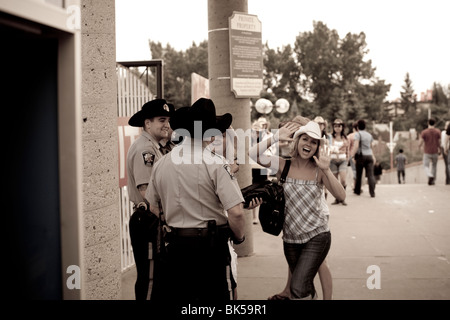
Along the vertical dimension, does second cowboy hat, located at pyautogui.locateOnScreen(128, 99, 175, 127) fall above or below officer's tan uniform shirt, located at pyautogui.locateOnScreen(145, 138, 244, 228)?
above

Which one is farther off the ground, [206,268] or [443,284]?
[206,268]

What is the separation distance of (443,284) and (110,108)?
13.1 ft

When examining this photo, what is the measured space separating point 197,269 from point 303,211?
1.33 meters

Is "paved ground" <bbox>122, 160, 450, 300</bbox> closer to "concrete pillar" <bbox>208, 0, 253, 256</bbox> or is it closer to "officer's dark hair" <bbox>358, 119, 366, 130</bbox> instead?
"concrete pillar" <bbox>208, 0, 253, 256</bbox>

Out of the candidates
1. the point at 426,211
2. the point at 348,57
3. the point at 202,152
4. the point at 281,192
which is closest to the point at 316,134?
the point at 281,192

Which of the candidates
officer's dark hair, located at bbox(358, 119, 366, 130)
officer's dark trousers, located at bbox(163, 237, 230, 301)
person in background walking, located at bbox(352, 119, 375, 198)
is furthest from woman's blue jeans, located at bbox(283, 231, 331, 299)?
officer's dark hair, located at bbox(358, 119, 366, 130)

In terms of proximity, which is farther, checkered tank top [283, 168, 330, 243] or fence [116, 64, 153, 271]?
fence [116, 64, 153, 271]

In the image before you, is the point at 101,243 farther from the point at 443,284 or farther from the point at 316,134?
the point at 443,284

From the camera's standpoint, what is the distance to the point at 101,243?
3.77m

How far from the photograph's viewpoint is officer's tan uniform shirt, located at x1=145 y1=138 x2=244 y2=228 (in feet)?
10.9

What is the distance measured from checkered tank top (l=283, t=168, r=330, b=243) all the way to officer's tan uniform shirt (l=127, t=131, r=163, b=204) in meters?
1.16

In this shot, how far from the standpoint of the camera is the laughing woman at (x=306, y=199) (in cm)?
426

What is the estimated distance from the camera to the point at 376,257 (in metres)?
6.73

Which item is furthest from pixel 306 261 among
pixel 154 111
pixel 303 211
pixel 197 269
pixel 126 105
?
pixel 126 105
